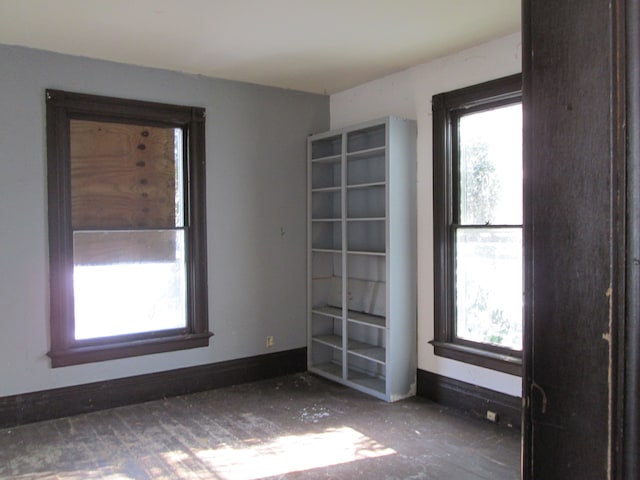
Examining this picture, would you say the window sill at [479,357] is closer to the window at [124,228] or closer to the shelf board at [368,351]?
the shelf board at [368,351]

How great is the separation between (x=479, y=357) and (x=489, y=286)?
0.55 metres

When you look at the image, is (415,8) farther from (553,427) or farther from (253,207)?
(553,427)

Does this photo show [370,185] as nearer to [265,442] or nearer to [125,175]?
[125,175]

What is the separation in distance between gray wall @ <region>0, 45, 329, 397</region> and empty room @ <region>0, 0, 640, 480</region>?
0.02m

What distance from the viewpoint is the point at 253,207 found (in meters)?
4.87

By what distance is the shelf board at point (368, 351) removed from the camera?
4.40m

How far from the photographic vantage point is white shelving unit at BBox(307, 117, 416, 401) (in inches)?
167

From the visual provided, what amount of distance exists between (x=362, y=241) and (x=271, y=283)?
999mm

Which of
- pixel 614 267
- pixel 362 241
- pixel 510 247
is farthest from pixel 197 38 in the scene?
pixel 614 267

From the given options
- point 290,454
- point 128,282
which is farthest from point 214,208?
point 290,454

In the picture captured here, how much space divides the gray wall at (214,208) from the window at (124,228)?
0.10 meters

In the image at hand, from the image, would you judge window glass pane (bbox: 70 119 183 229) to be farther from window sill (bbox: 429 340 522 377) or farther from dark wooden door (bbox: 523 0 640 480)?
dark wooden door (bbox: 523 0 640 480)

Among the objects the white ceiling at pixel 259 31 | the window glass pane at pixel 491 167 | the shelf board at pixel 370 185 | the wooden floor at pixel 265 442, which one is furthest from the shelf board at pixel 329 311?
the white ceiling at pixel 259 31

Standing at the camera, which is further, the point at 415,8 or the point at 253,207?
the point at 253,207
